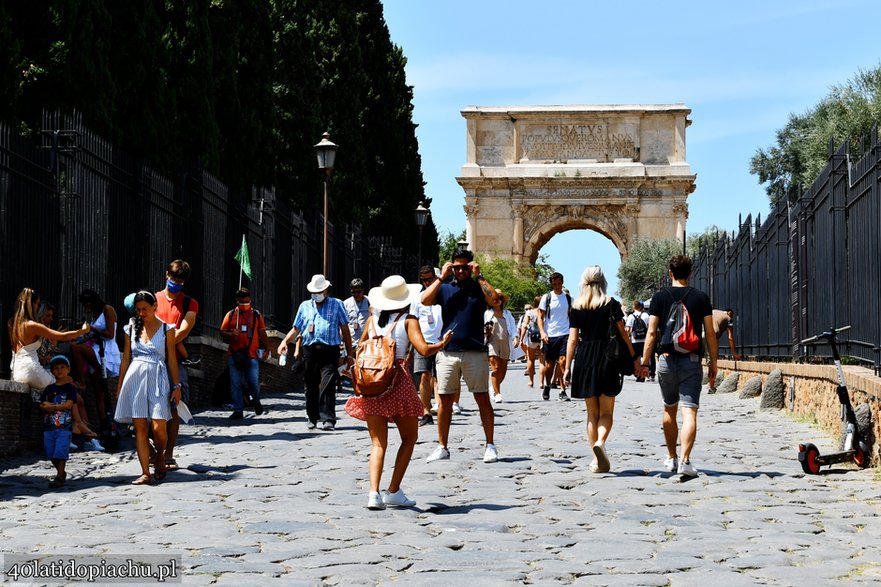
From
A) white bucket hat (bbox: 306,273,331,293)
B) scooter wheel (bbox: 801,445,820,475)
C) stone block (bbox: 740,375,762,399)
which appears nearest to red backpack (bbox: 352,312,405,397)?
scooter wheel (bbox: 801,445,820,475)

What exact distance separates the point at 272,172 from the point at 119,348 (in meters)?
18.4

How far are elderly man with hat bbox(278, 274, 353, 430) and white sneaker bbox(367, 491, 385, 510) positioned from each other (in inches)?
247

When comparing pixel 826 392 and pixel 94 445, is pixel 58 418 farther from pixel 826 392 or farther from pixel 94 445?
pixel 826 392

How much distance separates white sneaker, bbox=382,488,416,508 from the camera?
8.66m

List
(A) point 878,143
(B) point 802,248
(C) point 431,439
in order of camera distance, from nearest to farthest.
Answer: (A) point 878,143 < (C) point 431,439 < (B) point 802,248

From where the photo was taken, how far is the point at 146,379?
10.3 m

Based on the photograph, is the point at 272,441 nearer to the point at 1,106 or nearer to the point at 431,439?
the point at 431,439

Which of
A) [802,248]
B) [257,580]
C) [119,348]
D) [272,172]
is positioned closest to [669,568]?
[257,580]

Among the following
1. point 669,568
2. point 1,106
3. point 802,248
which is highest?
point 1,106

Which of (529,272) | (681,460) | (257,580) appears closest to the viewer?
(257,580)

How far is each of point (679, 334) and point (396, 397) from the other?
8.45 ft

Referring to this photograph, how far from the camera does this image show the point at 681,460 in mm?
10125

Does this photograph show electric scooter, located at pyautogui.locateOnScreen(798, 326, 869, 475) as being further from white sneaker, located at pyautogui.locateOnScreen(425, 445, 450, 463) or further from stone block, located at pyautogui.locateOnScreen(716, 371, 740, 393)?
stone block, located at pyautogui.locateOnScreen(716, 371, 740, 393)

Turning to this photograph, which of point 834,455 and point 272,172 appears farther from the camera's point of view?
point 272,172
